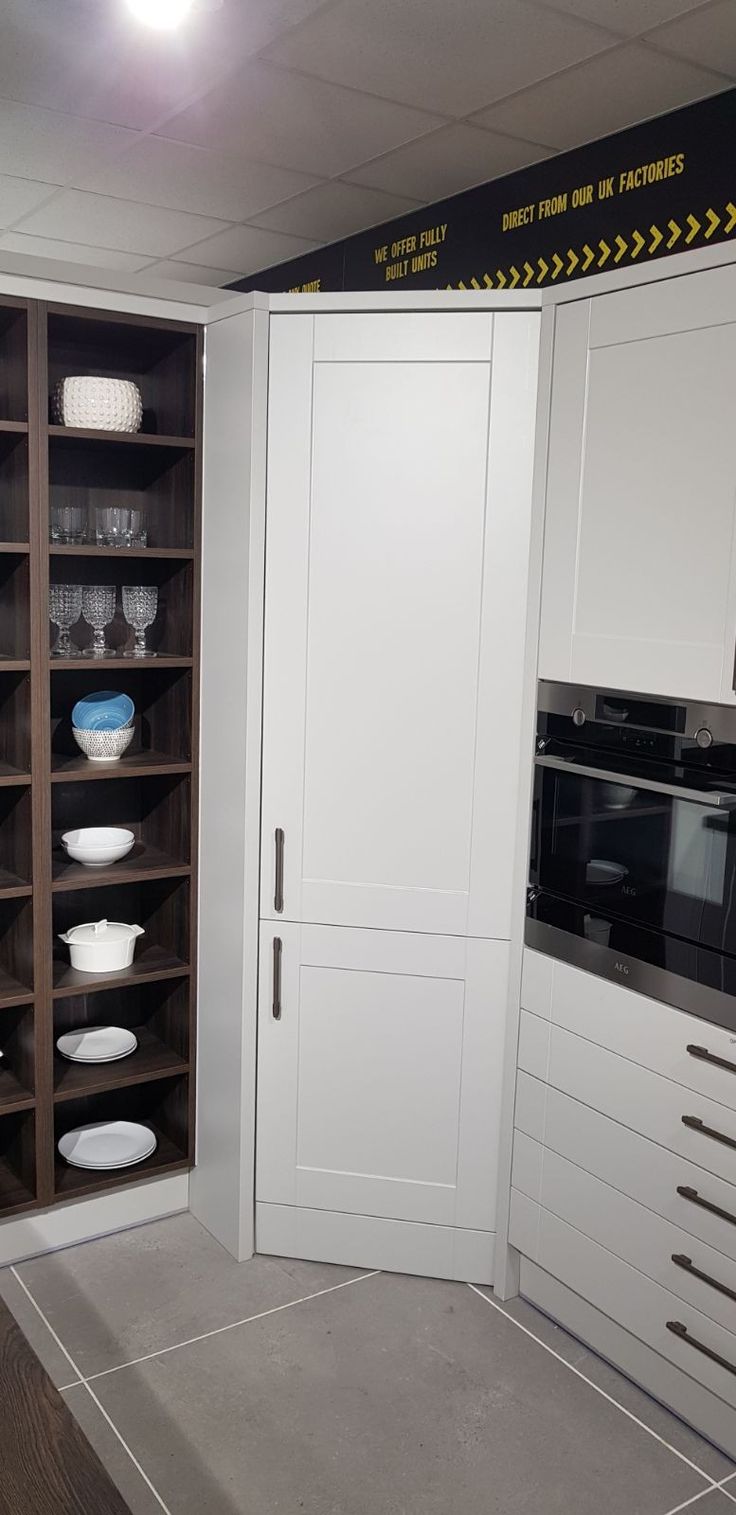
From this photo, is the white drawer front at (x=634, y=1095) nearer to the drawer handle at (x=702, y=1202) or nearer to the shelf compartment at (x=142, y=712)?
the drawer handle at (x=702, y=1202)

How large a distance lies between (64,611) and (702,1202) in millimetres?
1785

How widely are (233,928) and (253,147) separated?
243cm

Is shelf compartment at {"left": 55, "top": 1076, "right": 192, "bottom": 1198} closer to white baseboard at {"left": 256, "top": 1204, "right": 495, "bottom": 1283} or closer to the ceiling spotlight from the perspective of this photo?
white baseboard at {"left": 256, "top": 1204, "right": 495, "bottom": 1283}

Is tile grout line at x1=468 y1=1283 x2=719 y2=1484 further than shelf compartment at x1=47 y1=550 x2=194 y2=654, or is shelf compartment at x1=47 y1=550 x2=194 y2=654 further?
shelf compartment at x1=47 y1=550 x2=194 y2=654

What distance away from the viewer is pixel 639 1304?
227 centimetres

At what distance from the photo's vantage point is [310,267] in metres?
4.79

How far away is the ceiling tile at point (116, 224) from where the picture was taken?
432cm

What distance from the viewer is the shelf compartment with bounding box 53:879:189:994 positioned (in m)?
2.81

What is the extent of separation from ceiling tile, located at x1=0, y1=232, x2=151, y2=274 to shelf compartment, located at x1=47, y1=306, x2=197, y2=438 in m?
2.35

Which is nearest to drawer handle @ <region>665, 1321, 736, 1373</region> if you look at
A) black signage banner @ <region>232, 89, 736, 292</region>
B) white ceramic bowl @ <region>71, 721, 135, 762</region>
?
white ceramic bowl @ <region>71, 721, 135, 762</region>

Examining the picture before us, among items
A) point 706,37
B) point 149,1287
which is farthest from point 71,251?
point 149,1287

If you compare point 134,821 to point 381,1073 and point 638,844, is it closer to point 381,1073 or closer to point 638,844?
point 381,1073

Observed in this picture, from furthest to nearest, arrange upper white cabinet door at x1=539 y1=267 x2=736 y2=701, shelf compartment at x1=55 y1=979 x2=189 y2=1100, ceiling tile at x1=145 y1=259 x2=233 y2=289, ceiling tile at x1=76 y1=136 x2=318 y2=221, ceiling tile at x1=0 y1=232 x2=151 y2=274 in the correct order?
ceiling tile at x1=145 y1=259 x2=233 y2=289 → ceiling tile at x1=0 y1=232 x2=151 y2=274 → ceiling tile at x1=76 y1=136 x2=318 y2=221 → shelf compartment at x1=55 y1=979 x2=189 y2=1100 → upper white cabinet door at x1=539 y1=267 x2=736 y2=701

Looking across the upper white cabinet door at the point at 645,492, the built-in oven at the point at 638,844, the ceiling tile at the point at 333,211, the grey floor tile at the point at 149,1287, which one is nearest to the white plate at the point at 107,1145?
the grey floor tile at the point at 149,1287
